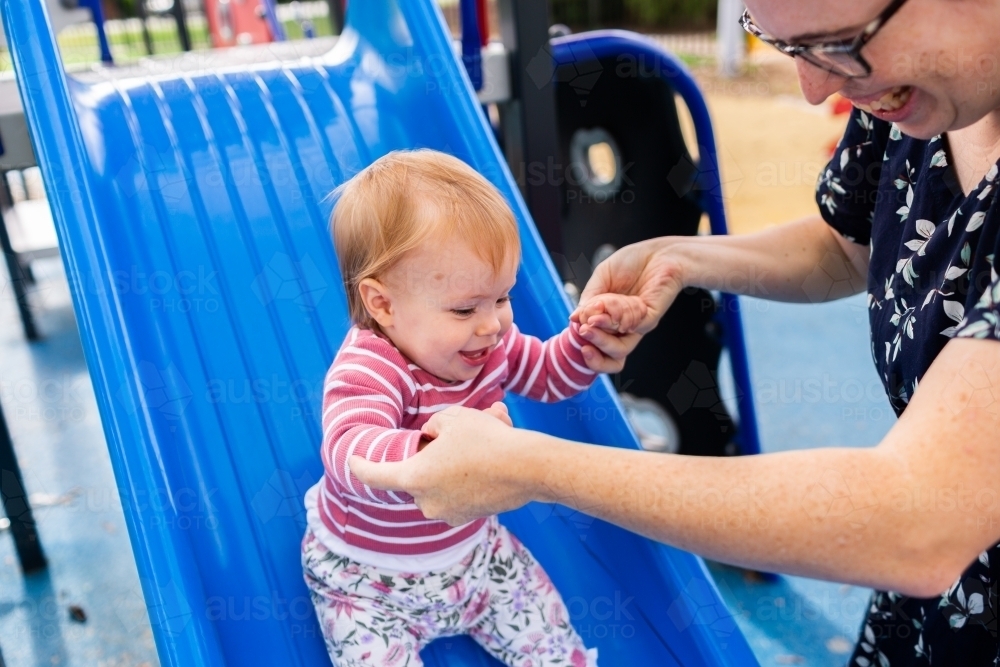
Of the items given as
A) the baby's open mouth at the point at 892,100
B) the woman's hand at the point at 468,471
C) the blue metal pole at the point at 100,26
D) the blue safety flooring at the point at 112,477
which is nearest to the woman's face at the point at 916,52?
the baby's open mouth at the point at 892,100

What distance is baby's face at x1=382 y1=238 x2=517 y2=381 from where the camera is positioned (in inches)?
45.1

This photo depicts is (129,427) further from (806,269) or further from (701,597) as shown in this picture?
(806,269)

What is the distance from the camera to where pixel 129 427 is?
1.25 metres

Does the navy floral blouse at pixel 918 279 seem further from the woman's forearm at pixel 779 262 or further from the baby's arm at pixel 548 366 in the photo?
the baby's arm at pixel 548 366

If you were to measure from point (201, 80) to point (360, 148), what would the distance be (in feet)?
1.25

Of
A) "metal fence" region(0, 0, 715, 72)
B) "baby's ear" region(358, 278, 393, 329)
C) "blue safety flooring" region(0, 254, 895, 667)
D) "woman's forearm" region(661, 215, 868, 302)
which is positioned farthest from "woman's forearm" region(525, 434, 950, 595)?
"metal fence" region(0, 0, 715, 72)

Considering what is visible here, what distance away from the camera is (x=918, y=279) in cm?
106

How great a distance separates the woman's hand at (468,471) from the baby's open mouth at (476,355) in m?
0.25

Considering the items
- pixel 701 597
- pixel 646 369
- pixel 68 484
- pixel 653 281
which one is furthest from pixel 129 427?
pixel 68 484

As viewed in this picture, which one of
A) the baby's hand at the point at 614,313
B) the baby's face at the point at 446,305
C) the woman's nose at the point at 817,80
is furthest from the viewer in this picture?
the baby's hand at the point at 614,313

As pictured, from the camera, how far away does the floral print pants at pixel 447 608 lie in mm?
1241

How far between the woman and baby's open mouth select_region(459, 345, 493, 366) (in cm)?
24

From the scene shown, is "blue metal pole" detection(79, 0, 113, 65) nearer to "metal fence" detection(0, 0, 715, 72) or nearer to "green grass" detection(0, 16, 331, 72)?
"metal fence" detection(0, 0, 715, 72)

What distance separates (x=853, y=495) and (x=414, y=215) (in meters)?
0.63
